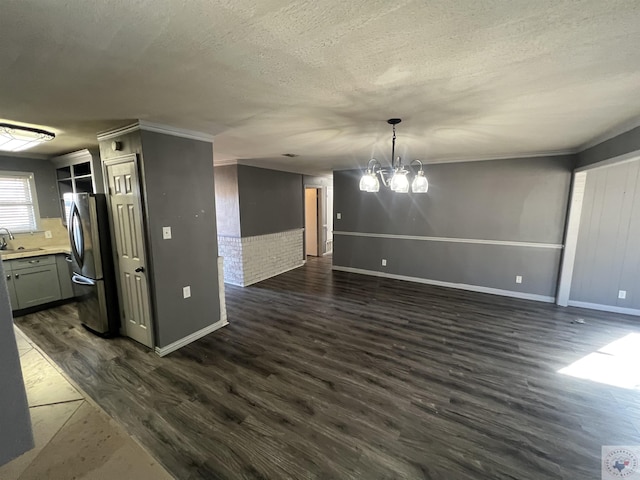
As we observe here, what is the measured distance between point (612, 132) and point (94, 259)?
5.78 metres

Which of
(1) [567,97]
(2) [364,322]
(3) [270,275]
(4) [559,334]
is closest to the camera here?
(1) [567,97]

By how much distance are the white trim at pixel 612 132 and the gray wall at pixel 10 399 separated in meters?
4.19

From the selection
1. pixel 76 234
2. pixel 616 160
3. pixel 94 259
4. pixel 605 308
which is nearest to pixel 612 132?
pixel 616 160

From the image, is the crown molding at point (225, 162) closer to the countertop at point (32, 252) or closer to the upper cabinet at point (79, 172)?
the upper cabinet at point (79, 172)

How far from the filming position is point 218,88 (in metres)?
1.83

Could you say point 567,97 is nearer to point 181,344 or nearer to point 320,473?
point 320,473

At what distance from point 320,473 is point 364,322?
2147 mm

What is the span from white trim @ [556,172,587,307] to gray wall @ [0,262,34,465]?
561 cm

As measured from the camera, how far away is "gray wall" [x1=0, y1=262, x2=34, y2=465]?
664 millimetres

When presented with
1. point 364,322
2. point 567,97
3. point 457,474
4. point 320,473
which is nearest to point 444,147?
point 567,97

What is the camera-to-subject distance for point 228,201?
206 inches

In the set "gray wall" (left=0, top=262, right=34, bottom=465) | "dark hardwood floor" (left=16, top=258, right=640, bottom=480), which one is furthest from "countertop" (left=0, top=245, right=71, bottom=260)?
"gray wall" (left=0, top=262, right=34, bottom=465)

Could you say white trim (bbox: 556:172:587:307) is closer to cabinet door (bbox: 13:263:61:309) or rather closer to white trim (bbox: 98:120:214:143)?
white trim (bbox: 98:120:214:143)

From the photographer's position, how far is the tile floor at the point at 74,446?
73 centimetres
